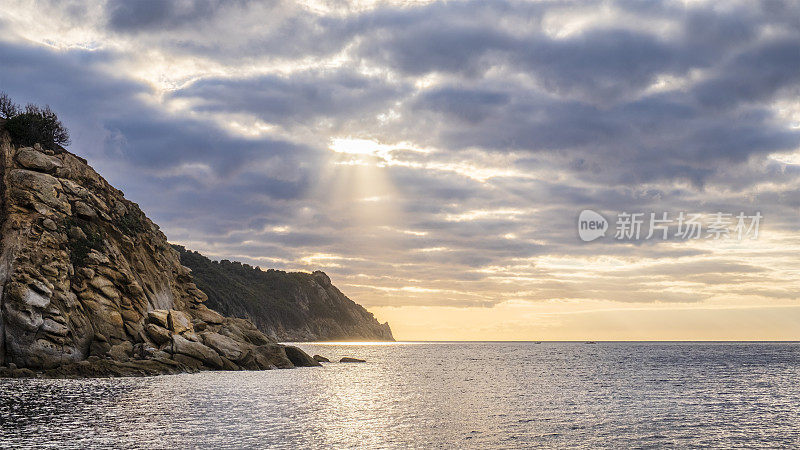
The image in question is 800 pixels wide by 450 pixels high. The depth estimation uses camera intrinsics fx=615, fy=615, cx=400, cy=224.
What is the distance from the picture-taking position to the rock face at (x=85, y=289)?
6450 cm

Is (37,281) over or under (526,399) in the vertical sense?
over

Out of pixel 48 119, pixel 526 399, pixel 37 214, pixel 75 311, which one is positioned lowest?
pixel 526 399

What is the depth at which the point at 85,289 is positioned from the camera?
72312 millimetres

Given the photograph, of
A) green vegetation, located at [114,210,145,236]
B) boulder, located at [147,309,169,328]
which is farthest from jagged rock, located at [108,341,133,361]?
green vegetation, located at [114,210,145,236]

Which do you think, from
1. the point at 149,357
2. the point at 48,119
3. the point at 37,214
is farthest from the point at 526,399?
the point at 48,119

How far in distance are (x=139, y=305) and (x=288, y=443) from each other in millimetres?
52393

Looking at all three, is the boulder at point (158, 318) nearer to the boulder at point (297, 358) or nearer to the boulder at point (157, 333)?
the boulder at point (157, 333)

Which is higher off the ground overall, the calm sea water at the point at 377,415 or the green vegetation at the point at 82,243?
the green vegetation at the point at 82,243

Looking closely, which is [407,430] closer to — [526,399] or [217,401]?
[217,401]

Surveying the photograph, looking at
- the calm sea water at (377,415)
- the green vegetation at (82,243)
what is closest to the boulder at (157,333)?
the calm sea water at (377,415)

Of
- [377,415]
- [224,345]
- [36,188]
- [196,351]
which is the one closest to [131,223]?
[36,188]

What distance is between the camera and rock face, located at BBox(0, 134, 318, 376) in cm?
6450

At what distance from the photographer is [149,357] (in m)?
73.3

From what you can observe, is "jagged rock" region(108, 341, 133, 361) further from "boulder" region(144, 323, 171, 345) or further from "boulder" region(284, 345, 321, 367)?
"boulder" region(284, 345, 321, 367)
